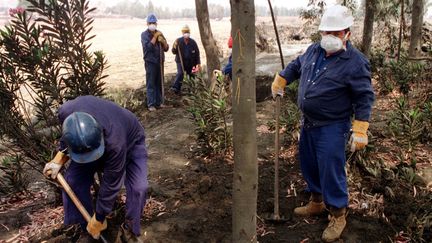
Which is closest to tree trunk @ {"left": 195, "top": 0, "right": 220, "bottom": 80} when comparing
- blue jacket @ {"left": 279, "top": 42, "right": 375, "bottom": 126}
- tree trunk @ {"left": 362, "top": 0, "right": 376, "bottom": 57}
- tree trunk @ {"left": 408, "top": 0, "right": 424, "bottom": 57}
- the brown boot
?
tree trunk @ {"left": 362, "top": 0, "right": 376, "bottom": 57}

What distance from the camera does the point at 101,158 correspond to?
3375 mm

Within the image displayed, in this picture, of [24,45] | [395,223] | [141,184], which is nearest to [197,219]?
[141,184]

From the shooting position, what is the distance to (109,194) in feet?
10.4

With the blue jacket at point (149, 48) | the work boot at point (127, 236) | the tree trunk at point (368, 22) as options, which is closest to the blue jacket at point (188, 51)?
the blue jacket at point (149, 48)

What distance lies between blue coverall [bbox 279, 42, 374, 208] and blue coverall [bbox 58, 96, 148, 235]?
1.57 metres

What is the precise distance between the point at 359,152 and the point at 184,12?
A: 3404 inches

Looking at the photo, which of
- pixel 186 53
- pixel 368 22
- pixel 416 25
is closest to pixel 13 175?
pixel 186 53

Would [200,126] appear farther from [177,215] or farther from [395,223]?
[395,223]

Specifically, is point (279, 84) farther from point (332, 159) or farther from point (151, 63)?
point (151, 63)

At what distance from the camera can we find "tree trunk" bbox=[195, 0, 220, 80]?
29.7ft

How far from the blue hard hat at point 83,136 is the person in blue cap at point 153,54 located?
6257mm

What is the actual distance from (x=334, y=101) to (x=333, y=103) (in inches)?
0.7

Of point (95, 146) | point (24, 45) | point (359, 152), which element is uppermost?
point (24, 45)

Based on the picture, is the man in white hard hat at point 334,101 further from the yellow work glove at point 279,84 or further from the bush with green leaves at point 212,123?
the bush with green leaves at point 212,123
